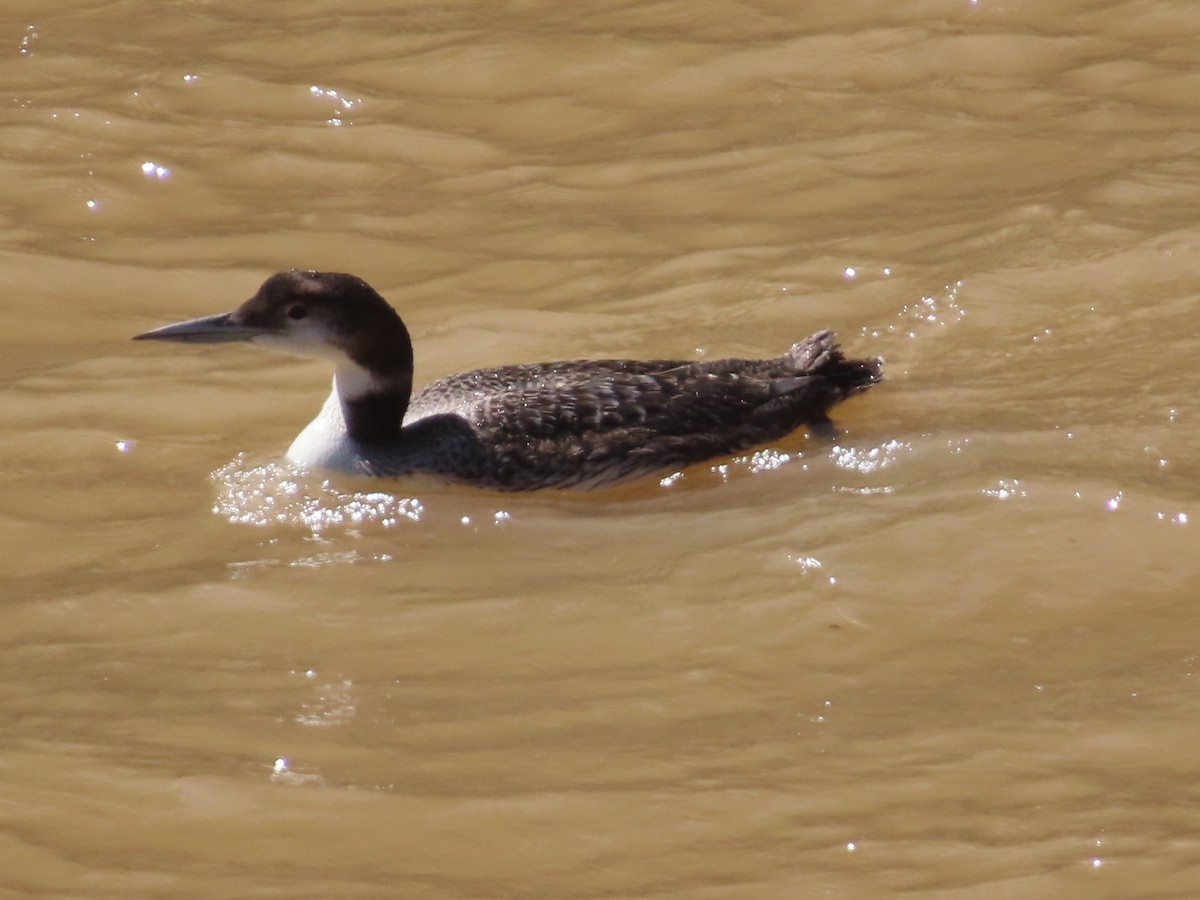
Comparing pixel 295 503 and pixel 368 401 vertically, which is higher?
pixel 368 401

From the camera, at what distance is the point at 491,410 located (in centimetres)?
707

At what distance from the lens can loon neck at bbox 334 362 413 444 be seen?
702 centimetres

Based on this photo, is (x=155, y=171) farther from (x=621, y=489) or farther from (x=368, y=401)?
(x=621, y=489)

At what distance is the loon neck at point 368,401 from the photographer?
A: 7.02 m

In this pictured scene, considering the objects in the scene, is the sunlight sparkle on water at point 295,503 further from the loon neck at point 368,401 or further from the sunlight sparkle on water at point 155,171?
the sunlight sparkle on water at point 155,171

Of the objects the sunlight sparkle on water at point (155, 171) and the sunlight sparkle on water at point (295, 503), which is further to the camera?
the sunlight sparkle on water at point (155, 171)

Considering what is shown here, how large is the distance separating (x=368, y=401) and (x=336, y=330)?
0.30m

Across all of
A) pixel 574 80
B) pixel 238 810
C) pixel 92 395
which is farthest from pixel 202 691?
pixel 574 80

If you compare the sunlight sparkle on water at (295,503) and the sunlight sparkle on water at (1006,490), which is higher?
the sunlight sparkle on water at (1006,490)

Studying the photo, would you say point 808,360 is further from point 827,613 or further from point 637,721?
point 637,721

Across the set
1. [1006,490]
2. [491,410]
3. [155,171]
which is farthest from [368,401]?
[155,171]

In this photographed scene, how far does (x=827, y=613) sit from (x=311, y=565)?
1.76 m

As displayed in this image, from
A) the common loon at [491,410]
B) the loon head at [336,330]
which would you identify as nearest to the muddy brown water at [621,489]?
the common loon at [491,410]

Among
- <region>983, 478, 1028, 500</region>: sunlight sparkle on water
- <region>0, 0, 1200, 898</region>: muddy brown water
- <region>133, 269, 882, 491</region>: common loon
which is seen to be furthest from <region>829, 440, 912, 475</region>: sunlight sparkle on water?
<region>983, 478, 1028, 500</region>: sunlight sparkle on water
